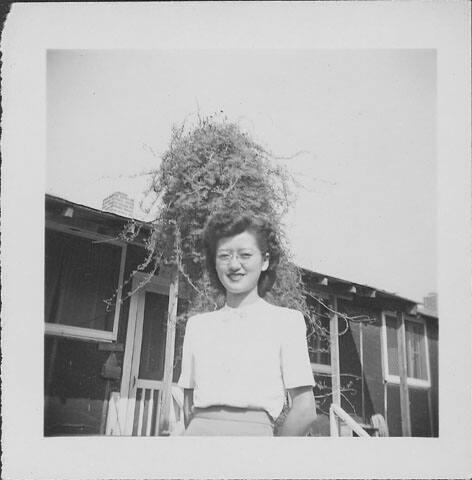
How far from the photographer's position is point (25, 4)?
12.4 feet

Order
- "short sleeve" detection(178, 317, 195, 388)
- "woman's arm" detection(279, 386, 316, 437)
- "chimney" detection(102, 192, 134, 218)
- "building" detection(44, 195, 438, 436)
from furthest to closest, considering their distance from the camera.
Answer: "chimney" detection(102, 192, 134, 218), "building" detection(44, 195, 438, 436), "short sleeve" detection(178, 317, 195, 388), "woman's arm" detection(279, 386, 316, 437)

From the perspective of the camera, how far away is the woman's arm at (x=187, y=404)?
11.6 feet

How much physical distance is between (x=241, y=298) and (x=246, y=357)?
0.40 m

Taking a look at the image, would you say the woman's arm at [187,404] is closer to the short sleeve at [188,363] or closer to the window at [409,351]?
the short sleeve at [188,363]

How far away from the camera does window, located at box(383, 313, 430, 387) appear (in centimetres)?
622

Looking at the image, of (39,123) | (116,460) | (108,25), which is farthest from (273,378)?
(108,25)

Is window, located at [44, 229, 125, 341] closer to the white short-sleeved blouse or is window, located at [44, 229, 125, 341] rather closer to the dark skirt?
the white short-sleeved blouse

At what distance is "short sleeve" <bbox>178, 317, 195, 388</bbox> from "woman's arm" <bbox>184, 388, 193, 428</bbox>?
5cm

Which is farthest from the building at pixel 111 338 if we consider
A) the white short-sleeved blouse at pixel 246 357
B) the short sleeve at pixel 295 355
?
the short sleeve at pixel 295 355

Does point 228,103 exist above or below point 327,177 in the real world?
above

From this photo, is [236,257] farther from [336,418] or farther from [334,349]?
[336,418]

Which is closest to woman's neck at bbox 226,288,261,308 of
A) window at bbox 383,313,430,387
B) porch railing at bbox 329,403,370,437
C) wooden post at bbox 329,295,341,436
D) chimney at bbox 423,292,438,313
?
wooden post at bbox 329,295,341,436

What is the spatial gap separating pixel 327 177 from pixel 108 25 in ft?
6.58

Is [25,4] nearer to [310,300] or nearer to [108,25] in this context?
[108,25]
